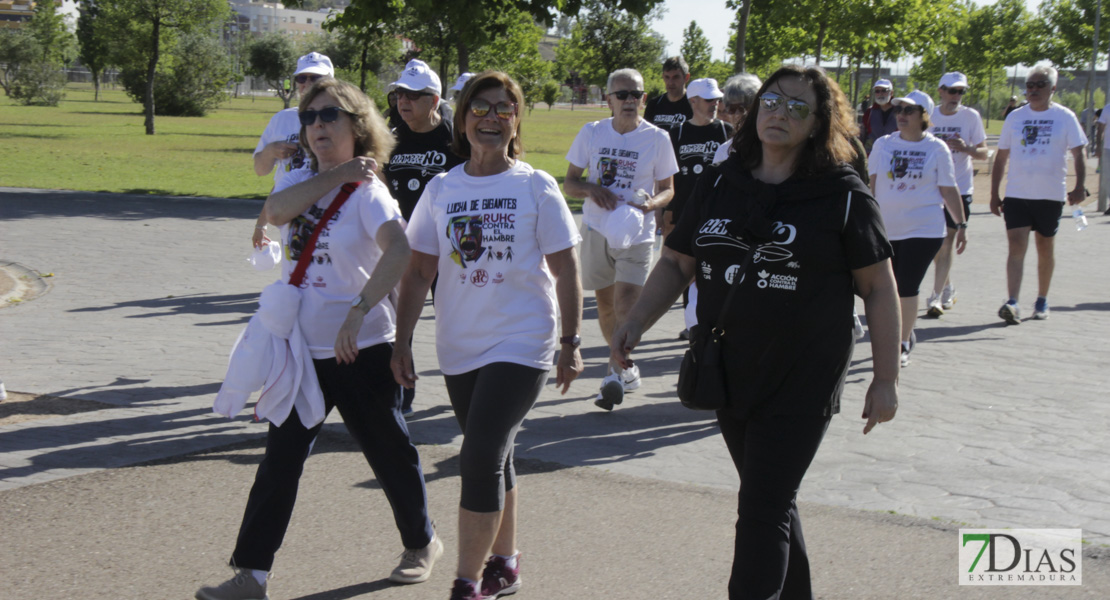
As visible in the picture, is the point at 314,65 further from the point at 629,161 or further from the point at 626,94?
the point at 629,161

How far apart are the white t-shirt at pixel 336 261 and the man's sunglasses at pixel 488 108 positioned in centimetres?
46

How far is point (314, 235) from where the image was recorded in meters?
3.87

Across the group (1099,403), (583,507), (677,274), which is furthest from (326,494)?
(1099,403)

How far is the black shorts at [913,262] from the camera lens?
7445mm

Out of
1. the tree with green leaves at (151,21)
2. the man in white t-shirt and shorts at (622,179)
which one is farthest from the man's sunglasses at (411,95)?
the tree with green leaves at (151,21)

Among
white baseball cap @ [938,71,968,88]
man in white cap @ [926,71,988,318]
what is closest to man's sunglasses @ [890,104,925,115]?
man in white cap @ [926,71,988,318]

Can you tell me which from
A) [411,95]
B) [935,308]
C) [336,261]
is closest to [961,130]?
[935,308]

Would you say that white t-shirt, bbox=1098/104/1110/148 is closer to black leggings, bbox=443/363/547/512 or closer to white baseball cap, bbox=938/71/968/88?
white baseball cap, bbox=938/71/968/88

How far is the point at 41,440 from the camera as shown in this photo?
575 cm

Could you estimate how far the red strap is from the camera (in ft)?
12.7

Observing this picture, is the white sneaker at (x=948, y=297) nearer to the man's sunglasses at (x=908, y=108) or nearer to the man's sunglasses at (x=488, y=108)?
the man's sunglasses at (x=908, y=108)

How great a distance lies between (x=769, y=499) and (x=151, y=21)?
40.5m

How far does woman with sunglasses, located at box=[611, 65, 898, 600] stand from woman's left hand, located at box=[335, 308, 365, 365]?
3.84ft


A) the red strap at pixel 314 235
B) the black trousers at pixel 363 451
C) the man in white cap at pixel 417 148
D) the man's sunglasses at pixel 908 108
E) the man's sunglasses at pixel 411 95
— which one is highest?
the man's sunglasses at pixel 908 108
